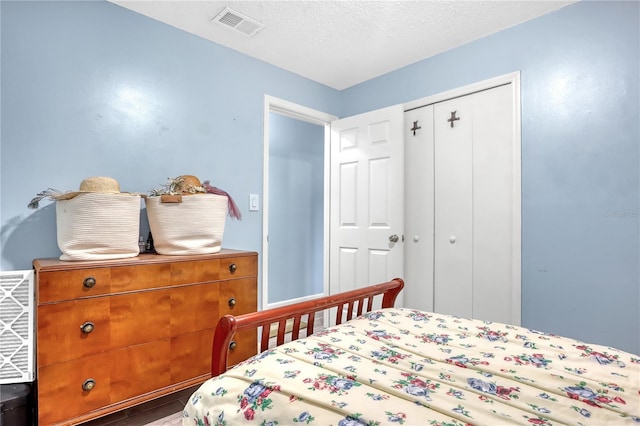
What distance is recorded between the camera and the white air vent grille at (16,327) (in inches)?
61.8

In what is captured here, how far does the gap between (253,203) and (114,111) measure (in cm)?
112

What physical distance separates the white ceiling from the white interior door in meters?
0.51

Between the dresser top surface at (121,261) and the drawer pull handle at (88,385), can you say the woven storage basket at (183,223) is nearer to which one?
the dresser top surface at (121,261)

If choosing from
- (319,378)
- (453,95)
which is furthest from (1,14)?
(453,95)

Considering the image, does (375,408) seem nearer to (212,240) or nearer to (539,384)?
(539,384)

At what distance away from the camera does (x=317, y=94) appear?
327 centimetres

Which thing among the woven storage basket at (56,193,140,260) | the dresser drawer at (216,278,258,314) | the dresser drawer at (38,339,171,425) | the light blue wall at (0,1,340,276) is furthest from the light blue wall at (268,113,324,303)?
the woven storage basket at (56,193,140,260)

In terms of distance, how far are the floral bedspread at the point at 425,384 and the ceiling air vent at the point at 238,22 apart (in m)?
2.02

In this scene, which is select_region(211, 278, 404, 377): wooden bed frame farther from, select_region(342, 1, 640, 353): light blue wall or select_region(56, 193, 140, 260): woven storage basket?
select_region(342, 1, 640, 353): light blue wall

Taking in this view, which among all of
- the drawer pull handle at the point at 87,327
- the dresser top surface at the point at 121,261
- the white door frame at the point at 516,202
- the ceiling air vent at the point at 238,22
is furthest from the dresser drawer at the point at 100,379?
the white door frame at the point at 516,202

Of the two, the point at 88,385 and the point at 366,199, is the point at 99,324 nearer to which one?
the point at 88,385

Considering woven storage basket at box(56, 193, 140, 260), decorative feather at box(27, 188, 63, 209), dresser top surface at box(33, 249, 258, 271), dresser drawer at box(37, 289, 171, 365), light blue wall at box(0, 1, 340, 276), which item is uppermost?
light blue wall at box(0, 1, 340, 276)

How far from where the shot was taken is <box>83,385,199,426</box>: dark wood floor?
1.81 meters

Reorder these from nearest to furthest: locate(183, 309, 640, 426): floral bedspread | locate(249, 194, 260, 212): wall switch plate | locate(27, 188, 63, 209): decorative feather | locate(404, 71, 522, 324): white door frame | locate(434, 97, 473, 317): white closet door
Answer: locate(183, 309, 640, 426): floral bedspread, locate(27, 188, 63, 209): decorative feather, locate(404, 71, 522, 324): white door frame, locate(434, 97, 473, 317): white closet door, locate(249, 194, 260, 212): wall switch plate
